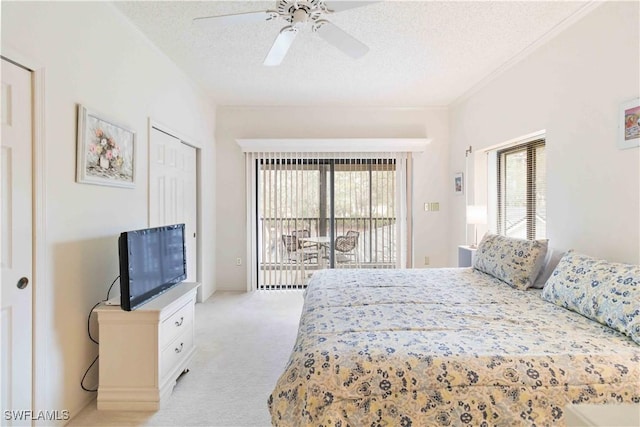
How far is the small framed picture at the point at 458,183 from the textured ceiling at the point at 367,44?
3.44 ft

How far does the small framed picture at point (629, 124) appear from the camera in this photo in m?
1.99

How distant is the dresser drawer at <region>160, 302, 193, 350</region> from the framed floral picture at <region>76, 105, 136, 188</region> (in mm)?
1018

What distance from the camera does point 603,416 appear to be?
71 cm

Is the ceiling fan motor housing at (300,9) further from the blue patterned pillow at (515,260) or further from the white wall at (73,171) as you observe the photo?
the blue patterned pillow at (515,260)

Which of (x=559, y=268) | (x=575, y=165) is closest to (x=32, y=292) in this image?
(x=559, y=268)

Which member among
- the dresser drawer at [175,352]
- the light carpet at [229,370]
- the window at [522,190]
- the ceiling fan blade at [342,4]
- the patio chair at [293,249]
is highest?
the ceiling fan blade at [342,4]

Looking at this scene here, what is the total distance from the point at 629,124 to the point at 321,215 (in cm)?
335

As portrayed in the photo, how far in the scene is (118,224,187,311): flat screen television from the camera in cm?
192

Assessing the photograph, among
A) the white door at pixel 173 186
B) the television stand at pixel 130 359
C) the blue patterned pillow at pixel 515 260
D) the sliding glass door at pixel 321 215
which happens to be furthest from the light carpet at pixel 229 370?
the blue patterned pillow at pixel 515 260

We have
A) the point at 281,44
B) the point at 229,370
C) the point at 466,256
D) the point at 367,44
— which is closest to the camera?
the point at 281,44

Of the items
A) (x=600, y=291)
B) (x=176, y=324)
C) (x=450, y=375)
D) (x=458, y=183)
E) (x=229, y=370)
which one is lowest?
(x=229, y=370)

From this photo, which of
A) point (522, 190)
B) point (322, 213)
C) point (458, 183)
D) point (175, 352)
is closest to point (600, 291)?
point (522, 190)

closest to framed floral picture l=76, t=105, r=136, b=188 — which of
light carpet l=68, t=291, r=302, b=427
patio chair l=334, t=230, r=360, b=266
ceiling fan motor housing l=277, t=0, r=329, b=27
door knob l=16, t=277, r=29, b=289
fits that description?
door knob l=16, t=277, r=29, b=289

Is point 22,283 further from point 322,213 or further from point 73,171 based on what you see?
point 322,213
